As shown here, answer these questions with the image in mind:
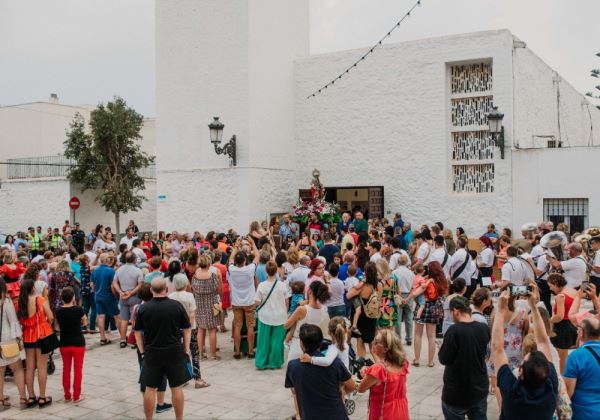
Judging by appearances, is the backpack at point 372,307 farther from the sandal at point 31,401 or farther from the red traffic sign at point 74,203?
the red traffic sign at point 74,203

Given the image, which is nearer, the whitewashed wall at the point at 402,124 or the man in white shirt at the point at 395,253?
the man in white shirt at the point at 395,253

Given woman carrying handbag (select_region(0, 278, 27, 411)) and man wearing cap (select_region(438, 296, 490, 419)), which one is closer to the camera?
man wearing cap (select_region(438, 296, 490, 419))

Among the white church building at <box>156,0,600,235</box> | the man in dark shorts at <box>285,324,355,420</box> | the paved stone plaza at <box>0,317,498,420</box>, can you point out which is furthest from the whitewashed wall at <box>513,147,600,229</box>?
the man in dark shorts at <box>285,324,355,420</box>

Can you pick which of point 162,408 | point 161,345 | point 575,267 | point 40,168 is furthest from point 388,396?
point 40,168

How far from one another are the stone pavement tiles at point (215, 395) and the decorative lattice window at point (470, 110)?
11.1 metres

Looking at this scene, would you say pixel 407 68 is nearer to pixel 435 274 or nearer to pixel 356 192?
pixel 356 192

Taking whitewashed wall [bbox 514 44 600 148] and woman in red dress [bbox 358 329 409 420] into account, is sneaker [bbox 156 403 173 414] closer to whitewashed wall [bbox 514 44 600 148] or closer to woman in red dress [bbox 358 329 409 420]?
woman in red dress [bbox 358 329 409 420]

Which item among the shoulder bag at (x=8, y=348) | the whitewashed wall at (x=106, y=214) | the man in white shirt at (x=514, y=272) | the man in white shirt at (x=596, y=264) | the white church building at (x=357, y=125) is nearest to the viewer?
the shoulder bag at (x=8, y=348)

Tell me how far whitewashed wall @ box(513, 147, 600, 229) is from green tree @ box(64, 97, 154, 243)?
16953 millimetres

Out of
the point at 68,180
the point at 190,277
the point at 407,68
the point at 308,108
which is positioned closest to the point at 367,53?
the point at 407,68

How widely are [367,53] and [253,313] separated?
508 inches

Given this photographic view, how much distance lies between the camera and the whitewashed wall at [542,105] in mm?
18438

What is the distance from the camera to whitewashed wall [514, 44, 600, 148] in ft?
60.5

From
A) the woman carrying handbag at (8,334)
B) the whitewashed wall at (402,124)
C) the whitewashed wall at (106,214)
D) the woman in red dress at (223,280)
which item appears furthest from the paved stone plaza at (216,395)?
the whitewashed wall at (106,214)
